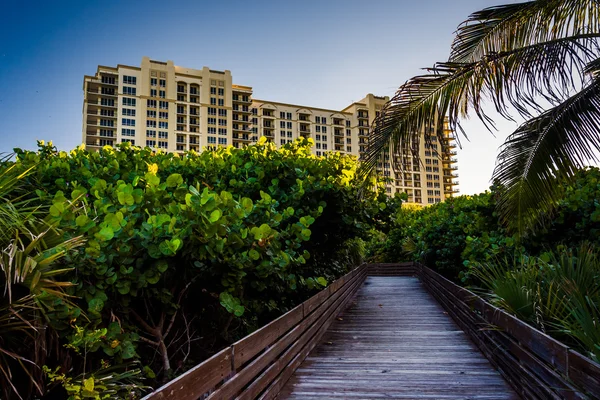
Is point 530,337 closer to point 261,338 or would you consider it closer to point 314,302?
point 261,338

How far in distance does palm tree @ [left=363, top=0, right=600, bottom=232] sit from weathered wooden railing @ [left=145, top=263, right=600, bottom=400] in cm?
170

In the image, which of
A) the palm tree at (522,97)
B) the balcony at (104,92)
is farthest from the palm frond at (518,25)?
the balcony at (104,92)

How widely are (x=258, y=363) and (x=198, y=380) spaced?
125 cm

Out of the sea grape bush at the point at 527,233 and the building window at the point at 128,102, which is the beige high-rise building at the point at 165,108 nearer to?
the building window at the point at 128,102

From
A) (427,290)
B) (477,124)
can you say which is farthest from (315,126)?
(477,124)

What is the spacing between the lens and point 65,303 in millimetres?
2889

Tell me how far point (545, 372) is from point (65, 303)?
11.4ft

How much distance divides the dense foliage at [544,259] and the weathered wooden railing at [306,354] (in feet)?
0.74

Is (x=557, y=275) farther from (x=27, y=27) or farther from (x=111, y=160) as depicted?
(x=27, y=27)

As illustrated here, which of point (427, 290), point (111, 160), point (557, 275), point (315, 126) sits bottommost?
point (427, 290)

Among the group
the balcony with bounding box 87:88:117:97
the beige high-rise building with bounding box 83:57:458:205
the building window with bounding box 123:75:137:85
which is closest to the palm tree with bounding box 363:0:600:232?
the beige high-rise building with bounding box 83:57:458:205

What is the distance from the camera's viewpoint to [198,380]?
2.57m

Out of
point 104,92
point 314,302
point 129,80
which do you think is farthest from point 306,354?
point 104,92

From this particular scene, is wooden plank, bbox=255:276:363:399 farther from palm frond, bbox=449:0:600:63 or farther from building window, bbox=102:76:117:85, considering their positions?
building window, bbox=102:76:117:85
